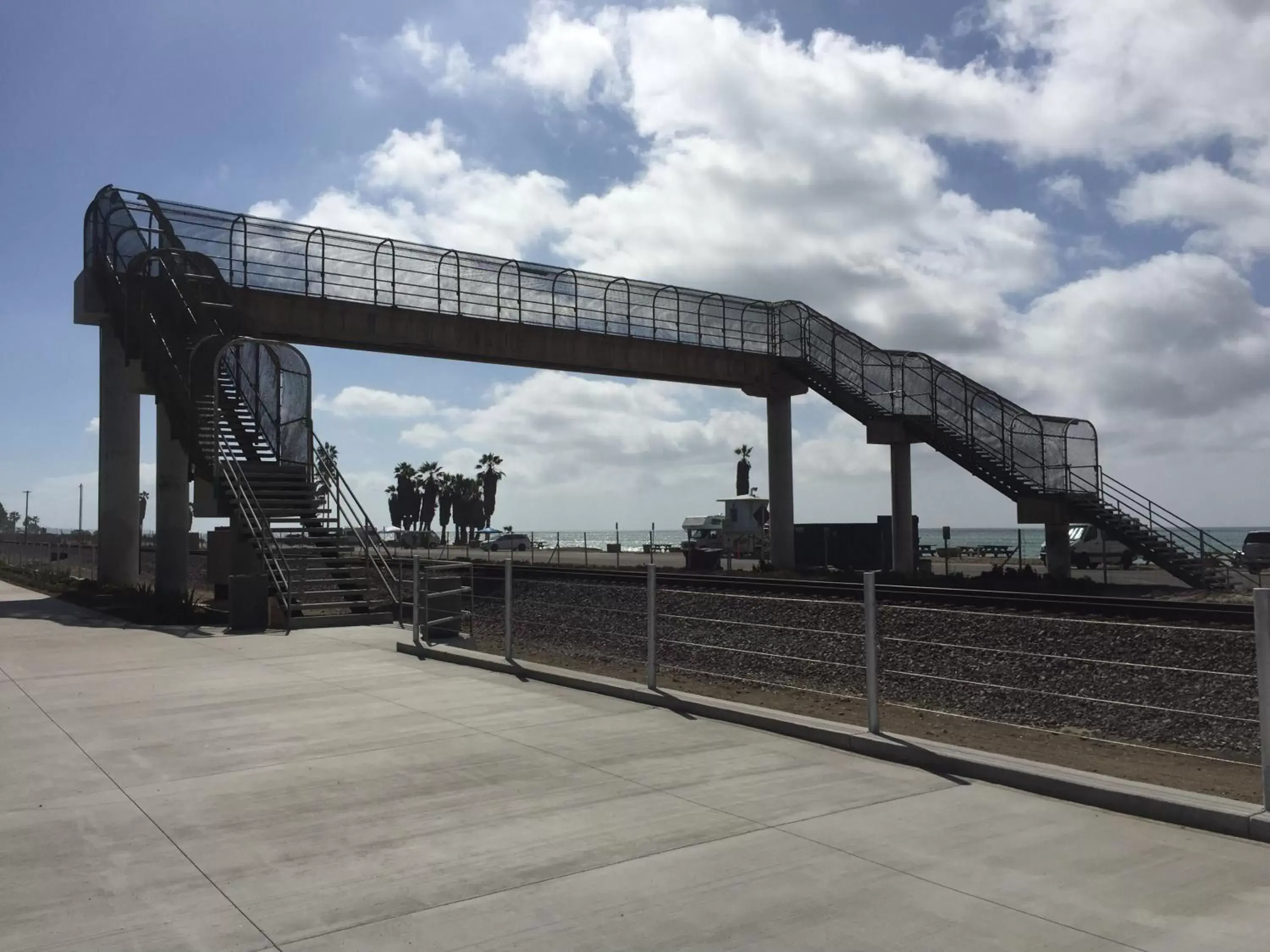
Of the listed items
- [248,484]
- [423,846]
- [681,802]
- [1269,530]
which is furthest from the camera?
[1269,530]

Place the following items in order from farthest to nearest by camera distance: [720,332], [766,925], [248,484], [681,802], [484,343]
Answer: [720,332] → [484,343] → [248,484] → [681,802] → [766,925]

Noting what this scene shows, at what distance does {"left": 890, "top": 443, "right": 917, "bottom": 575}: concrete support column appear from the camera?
119 feet

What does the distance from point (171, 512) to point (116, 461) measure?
251cm

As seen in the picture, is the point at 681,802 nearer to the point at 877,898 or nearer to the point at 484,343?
the point at 877,898

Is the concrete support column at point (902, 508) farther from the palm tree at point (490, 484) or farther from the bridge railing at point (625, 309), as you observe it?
the palm tree at point (490, 484)

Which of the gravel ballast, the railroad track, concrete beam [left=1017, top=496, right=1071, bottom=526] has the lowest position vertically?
the gravel ballast

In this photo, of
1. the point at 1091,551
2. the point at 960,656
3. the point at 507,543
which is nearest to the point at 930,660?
the point at 960,656

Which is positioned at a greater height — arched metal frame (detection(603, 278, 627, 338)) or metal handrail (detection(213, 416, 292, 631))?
arched metal frame (detection(603, 278, 627, 338))

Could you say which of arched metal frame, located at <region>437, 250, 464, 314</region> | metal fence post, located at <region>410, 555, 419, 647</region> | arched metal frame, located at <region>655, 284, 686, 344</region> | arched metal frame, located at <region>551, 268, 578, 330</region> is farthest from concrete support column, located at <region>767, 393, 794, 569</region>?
metal fence post, located at <region>410, 555, 419, 647</region>

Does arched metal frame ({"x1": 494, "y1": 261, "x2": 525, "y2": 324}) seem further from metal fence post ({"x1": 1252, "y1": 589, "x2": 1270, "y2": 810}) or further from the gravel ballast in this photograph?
metal fence post ({"x1": 1252, "y1": 589, "x2": 1270, "y2": 810})

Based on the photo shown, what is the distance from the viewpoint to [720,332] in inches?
1499

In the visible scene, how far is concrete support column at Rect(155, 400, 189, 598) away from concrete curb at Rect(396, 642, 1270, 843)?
19725 mm


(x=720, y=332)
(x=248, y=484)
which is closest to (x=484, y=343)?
(x=720, y=332)

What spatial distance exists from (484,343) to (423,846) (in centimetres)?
2895
